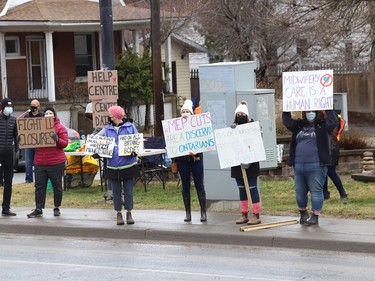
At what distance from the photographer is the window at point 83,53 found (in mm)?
A: 39938

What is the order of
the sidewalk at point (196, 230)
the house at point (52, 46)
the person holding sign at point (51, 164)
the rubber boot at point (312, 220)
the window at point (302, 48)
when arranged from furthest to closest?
1. the house at point (52, 46)
2. the window at point (302, 48)
3. the person holding sign at point (51, 164)
4. the rubber boot at point (312, 220)
5. the sidewalk at point (196, 230)

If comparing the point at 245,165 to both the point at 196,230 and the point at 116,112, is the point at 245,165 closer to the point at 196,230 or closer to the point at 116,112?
the point at 196,230

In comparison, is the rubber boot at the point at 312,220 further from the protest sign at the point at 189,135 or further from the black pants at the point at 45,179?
the black pants at the point at 45,179

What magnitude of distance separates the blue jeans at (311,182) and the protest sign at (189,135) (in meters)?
1.60

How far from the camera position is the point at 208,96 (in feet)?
49.7

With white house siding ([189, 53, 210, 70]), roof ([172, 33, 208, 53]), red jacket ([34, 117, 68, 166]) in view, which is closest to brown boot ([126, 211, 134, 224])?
red jacket ([34, 117, 68, 166])

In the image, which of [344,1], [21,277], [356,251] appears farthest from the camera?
[344,1]

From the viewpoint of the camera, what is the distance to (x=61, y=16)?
36.8 m

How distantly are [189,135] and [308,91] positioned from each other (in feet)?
6.38

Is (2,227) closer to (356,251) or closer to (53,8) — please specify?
(356,251)

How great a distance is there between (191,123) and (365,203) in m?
3.24

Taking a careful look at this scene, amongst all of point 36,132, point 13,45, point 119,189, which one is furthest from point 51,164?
point 13,45

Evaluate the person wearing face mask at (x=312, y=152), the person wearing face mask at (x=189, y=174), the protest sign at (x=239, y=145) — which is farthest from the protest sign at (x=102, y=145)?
the person wearing face mask at (x=312, y=152)

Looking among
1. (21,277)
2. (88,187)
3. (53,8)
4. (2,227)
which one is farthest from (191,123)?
(53,8)
